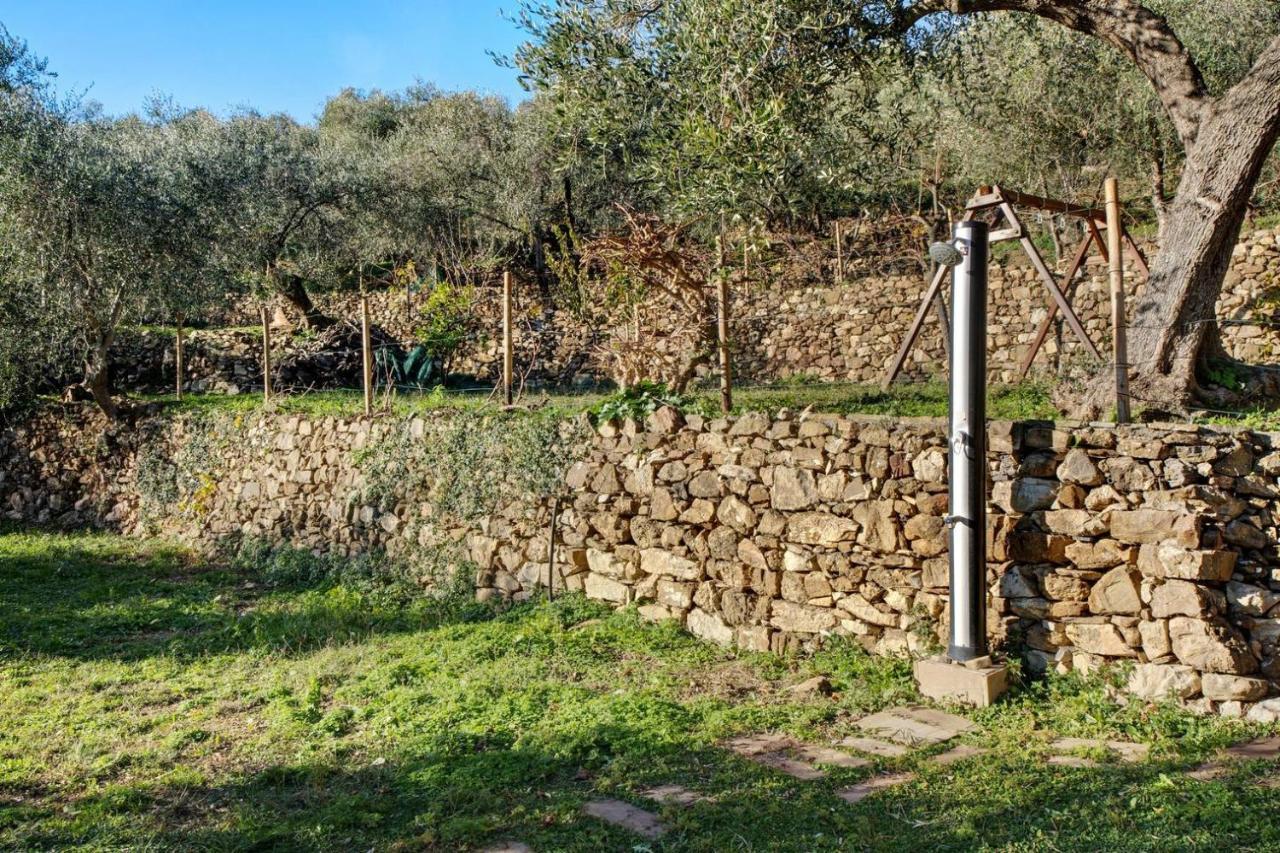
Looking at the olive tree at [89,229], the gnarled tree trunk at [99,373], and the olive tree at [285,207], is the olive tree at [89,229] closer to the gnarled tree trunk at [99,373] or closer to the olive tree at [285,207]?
the gnarled tree trunk at [99,373]

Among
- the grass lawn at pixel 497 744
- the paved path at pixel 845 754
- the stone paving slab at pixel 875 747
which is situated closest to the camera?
the grass lawn at pixel 497 744

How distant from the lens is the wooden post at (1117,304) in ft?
21.1

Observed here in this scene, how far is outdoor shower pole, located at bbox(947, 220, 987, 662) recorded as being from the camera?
246 inches

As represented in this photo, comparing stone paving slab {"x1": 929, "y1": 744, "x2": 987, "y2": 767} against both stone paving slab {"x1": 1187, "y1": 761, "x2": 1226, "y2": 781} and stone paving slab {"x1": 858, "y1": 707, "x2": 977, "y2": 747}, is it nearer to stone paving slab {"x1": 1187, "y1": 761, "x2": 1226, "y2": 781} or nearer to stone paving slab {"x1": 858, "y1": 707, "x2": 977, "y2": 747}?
stone paving slab {"x1": 858, "y1": 707, "x2": 977, "y2": 747}

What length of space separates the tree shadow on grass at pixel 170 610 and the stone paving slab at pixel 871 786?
4.81 m

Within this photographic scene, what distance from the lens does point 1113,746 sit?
5.45 m

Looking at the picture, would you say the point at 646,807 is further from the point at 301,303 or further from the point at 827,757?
the point at 301,303

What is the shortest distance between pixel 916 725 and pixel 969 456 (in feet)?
5.70

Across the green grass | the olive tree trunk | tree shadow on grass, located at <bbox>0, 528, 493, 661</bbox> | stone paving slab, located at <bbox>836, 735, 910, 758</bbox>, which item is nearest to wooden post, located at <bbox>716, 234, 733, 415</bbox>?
the green grass

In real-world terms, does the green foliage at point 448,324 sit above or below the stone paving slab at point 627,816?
above

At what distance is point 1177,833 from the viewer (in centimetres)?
425

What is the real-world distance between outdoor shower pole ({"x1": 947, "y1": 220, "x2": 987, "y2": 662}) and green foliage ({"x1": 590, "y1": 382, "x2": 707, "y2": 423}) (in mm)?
2720

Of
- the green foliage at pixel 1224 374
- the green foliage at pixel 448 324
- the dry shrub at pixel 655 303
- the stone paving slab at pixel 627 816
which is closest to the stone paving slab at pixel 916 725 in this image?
the stone paving slab at pixel 627 816

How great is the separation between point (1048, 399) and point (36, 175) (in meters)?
12.8
